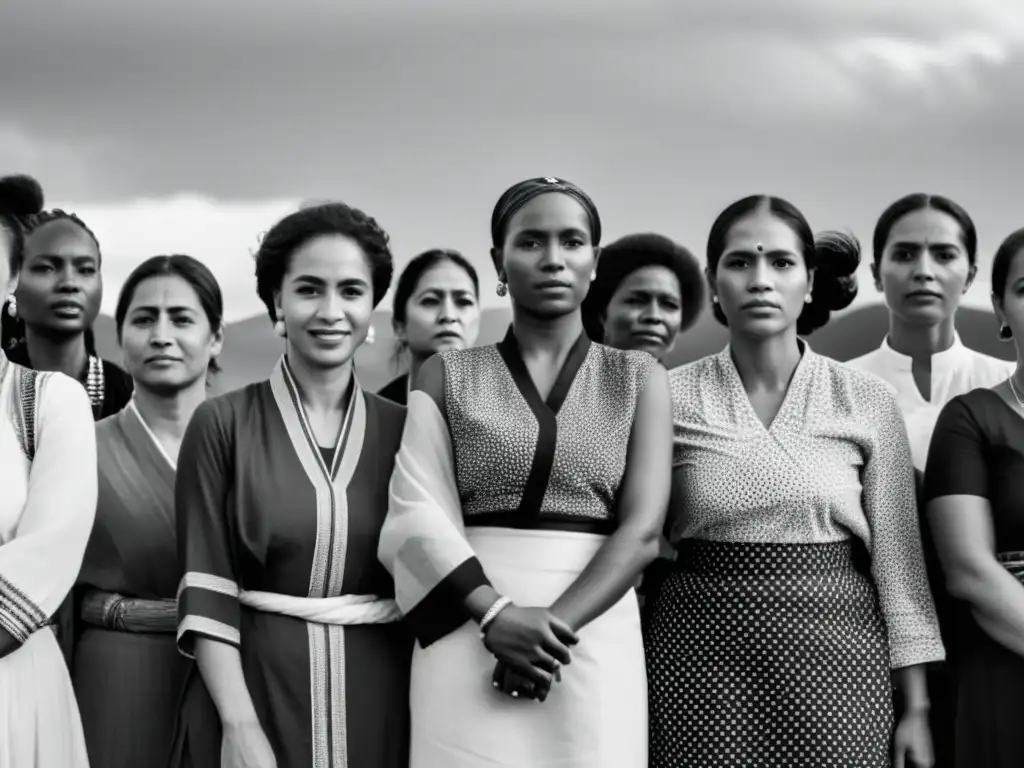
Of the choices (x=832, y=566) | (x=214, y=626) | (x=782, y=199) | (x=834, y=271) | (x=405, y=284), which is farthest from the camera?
(x=405, y=284)

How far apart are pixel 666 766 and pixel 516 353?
33.5 inches

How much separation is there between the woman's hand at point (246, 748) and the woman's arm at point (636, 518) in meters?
0.58

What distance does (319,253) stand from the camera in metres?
2.47

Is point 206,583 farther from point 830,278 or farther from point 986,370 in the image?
point 986,370

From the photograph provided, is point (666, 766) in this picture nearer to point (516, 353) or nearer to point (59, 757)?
point (516, 353)

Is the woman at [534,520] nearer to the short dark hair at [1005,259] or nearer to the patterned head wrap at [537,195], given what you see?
the patterned head wrap at [537,195]

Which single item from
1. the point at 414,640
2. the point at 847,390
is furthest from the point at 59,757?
the point at 847,390

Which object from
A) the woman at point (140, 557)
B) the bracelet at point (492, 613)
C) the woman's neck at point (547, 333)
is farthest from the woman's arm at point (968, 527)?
the woman at point (140, 557)

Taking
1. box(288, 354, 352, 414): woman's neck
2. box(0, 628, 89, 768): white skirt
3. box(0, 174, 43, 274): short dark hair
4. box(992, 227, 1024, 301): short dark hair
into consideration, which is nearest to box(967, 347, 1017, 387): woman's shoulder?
box(992, 227, 1024, 301): short dark hair

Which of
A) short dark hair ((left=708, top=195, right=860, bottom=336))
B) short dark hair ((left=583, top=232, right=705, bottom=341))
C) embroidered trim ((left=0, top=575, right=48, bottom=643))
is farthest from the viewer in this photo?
short dark hair ((left=583, top=232, right=705, bottom=341))

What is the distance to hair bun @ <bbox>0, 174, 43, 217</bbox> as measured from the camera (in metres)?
3.77

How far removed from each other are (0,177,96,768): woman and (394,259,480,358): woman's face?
1.31m

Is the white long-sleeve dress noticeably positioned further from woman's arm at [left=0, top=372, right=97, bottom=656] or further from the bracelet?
the bracelet

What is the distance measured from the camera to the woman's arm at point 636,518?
86.1 inches
